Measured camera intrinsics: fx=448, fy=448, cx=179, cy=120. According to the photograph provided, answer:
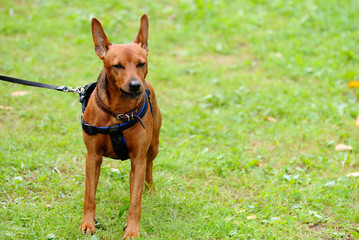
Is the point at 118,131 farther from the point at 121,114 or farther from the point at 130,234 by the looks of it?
the point at 130,234

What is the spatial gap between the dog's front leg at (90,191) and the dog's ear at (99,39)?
0.92 meters

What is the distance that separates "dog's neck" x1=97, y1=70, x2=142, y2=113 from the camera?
3.78 m

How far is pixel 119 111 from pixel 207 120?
9.60 ft

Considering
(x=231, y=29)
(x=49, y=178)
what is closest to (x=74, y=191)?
(x=49, y=178)

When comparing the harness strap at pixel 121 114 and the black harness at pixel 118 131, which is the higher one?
the harness strap at pixel 121 114

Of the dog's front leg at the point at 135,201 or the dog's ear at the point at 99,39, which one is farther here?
the dog's front leg at the point at 135,201

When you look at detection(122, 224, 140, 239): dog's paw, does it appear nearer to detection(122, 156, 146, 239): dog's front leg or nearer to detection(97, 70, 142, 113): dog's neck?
detection(122, 156, 146, 239): dog's front leg

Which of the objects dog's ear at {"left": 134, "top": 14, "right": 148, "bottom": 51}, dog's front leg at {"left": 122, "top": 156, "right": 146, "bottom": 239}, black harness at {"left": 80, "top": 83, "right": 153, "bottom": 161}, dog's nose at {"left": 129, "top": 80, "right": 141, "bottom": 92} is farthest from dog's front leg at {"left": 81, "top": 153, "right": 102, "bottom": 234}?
dog's ear at {"left": 134, "top": 14, "right": 148, "bottom": 51}

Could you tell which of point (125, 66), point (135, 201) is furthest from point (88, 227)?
point (125, 66)

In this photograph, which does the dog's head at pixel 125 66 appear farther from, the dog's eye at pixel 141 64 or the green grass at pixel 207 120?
the green grass at pixel 207 120

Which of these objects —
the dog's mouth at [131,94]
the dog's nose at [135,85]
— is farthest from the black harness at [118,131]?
the dog's nose at [135,85]

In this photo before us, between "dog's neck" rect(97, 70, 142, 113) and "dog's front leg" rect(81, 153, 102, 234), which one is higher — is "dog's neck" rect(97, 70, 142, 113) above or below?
above

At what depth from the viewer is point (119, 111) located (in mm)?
3834

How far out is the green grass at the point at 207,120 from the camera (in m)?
4.36
